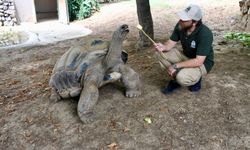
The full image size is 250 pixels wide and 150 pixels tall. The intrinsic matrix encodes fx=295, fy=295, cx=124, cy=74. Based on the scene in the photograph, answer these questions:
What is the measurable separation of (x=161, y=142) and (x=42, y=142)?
118cm

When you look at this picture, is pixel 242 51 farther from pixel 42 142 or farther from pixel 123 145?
pixel 42 142

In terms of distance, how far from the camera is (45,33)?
28.9 feet

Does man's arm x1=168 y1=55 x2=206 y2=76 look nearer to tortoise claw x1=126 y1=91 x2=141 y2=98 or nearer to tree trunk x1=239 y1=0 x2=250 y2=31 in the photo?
tortoise claw x1=126 y1=91 x2=141 y2=98

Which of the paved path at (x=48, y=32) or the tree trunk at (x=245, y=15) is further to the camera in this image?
the paved path at (x=48, y=32)

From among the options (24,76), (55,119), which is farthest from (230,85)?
(24,76)

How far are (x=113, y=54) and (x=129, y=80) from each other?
36 centimetres

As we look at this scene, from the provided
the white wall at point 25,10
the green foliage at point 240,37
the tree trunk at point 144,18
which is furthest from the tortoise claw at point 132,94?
the white wall at point 25,10

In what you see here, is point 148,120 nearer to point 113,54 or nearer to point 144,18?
point 113,54

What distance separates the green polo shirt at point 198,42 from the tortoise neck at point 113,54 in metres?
0.71

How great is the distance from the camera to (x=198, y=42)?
3.27m

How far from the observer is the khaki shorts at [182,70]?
329 cm

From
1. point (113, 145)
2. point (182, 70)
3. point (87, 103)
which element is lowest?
point (113, 145)

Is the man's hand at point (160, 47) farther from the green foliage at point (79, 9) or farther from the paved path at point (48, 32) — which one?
the green foliage at point (79, 9)

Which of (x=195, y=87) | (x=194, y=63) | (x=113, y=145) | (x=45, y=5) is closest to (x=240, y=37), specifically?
(x=195, y=87)
